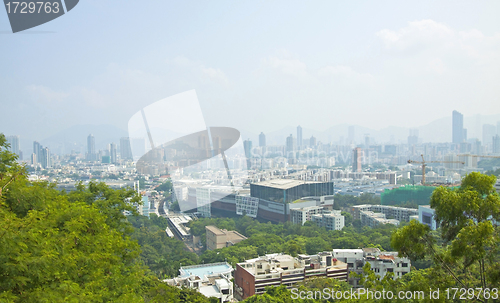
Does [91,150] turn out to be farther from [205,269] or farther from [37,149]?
[205,269]

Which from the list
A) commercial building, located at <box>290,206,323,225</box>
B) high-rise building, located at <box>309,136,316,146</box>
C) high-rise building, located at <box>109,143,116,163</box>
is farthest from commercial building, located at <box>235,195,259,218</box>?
high-rise building, located at <box>309,136,316,146</box>

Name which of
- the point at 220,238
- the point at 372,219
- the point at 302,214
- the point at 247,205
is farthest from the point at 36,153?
the point at 372,219

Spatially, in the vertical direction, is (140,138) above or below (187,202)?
above

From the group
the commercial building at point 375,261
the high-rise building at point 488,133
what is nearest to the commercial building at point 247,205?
the commercial building at point 375,261

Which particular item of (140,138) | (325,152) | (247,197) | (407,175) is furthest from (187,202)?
(325,152)

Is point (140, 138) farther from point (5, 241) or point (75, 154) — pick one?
point (75, 154)
